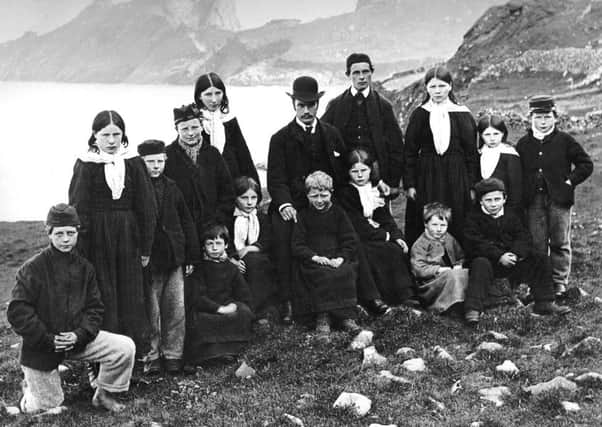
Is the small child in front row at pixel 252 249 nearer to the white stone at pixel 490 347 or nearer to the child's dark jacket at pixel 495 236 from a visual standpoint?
the child's dark jacket at pixel 495 236

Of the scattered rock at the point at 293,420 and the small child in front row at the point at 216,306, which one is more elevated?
the small child in front row at the point at 216,306

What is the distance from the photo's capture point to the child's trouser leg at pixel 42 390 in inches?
246

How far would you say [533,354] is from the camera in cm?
678

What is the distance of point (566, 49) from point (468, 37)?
49.4 feet

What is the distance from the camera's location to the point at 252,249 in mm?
8328

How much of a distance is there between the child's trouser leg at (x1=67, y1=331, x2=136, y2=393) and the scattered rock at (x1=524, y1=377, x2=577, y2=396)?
3.55 metres

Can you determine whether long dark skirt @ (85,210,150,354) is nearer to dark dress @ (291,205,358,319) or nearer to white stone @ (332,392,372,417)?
dark dress @ (291,205,358,319)

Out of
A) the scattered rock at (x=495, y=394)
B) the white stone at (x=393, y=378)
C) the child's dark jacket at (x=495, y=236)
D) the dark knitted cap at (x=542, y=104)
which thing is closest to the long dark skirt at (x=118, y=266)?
the white stone at (x=393, y=378)

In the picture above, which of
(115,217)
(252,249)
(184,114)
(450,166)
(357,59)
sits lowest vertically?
(252,249)

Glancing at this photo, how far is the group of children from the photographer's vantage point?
6.25m

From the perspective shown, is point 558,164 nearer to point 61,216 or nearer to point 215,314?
point 215,314

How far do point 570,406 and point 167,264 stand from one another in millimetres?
4021

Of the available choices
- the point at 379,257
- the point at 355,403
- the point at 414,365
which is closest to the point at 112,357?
the point at 355,403

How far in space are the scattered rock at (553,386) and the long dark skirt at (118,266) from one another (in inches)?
147
